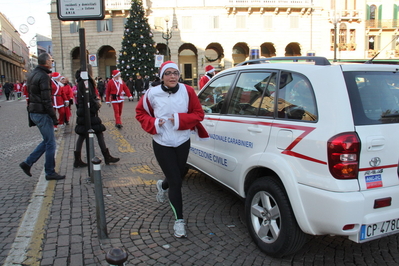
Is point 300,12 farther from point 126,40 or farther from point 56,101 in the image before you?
point 56,101

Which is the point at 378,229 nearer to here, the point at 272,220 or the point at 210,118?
the point at 272,220

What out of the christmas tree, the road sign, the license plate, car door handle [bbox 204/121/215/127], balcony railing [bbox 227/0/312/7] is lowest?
the license plate

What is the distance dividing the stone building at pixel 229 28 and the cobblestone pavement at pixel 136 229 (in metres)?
37.3

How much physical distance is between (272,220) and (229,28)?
135 feet

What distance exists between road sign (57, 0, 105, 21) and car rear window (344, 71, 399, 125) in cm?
373

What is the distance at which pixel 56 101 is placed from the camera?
11203mm

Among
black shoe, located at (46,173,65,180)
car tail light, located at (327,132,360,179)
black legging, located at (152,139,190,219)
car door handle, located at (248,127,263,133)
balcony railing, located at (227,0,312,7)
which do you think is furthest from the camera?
balcony railing, located at (227,0,312,7)

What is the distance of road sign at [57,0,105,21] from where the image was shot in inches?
193

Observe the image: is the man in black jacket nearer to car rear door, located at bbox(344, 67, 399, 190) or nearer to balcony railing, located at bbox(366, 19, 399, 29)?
car rear door, located at bbox(344, 67, 399, 190)

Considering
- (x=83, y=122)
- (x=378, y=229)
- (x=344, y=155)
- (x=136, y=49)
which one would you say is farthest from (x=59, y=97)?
(x=136, y=49)

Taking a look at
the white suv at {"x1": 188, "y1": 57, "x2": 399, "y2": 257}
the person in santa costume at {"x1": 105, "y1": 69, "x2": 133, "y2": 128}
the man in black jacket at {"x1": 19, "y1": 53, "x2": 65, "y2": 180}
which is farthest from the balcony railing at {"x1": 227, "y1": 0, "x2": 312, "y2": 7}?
the white suv at {"x1": 188, "y1": 57, "x2": 399, "y2": 257}

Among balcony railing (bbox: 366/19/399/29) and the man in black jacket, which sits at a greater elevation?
balcony railing (bbox: 366/19/399/29)

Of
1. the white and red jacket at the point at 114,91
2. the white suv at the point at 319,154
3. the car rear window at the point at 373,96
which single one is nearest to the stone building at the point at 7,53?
the white and red jacket at the point at 114,91

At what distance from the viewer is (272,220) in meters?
2.98
